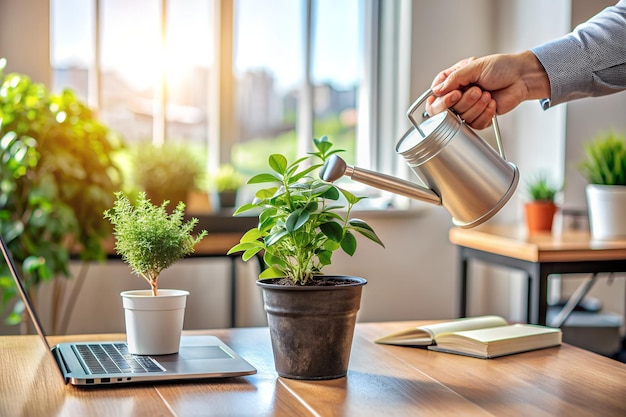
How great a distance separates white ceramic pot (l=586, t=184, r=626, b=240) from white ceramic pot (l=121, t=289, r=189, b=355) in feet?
6.17

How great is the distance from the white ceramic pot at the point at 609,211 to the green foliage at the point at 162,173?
1.45 m

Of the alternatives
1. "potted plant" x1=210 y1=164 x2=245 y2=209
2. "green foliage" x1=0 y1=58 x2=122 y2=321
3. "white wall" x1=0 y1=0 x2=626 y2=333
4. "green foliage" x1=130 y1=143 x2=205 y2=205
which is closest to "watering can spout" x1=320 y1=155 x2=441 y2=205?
"green foliage" x1=0 y1=58 x2=122 y2=321

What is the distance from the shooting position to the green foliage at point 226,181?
3291 mm

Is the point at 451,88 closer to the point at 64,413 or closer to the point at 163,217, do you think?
the point at 163,217

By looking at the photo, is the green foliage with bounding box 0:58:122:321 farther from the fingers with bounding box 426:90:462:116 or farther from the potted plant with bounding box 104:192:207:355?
the fingers with bounding box 426:90:462:116

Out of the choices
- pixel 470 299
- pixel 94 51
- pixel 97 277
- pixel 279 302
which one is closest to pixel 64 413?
pixel 279 302

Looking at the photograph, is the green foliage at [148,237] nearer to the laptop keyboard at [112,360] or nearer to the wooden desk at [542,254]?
the laptop keyboard at [112,360]

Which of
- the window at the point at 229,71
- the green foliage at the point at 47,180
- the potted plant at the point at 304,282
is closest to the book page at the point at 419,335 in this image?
the potted plant at the point at 304,282

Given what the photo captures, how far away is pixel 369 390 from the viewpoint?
1.11 m

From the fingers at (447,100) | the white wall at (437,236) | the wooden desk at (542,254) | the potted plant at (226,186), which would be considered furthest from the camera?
the white wall at (437,236)

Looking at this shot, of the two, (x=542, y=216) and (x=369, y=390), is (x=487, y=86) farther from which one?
(x=542, y=216)

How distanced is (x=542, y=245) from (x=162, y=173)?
4.56 ft

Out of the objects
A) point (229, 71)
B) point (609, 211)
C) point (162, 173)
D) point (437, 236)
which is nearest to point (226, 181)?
point (162, 173)

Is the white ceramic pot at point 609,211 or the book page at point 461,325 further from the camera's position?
the white ceramic pot at point 609,211
